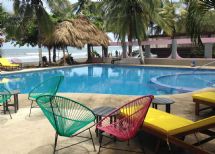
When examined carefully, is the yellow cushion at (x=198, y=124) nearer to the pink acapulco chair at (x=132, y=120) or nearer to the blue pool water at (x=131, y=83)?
the pink acapulco chair at (x=132, y=120)

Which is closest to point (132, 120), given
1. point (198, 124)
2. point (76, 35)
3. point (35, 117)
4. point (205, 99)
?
point (198, 124)

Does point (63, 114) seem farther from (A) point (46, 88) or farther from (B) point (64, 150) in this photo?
(A) point (46, 88)

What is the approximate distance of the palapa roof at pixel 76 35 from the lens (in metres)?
19.5

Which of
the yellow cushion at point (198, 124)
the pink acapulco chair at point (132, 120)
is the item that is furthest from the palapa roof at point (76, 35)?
the yellow cushion at point (198, 124)

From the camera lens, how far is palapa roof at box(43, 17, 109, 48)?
64.1 feet

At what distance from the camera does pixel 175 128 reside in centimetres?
317

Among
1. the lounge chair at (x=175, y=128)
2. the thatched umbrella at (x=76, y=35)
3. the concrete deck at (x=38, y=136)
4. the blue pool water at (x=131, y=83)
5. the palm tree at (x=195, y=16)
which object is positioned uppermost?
the thatched umbrella at (x=76, y=35)

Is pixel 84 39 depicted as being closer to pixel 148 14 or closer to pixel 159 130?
pixel 148 14

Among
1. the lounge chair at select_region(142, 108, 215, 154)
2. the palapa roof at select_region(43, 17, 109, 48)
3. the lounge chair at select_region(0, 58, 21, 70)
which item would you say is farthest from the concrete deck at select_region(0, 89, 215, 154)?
the palapa roof at select_region(43, 17, 109, 48)

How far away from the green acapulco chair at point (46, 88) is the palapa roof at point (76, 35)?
13.9 m

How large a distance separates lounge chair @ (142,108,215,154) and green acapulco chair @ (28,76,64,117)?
235 centimetres

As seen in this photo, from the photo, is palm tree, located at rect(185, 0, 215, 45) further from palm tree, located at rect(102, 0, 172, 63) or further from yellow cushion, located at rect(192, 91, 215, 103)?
→ palm tree, located at rect(102, 0, 172, 63)

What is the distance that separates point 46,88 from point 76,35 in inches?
596

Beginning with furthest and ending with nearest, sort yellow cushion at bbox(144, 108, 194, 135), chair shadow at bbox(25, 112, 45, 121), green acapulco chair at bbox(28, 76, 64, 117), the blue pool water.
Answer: the blue pool water
green acapulco chair at bbox(28, 76, 64, 117)
chair shadow at bbox(25, 112, 45, 121)
yellow cushion at bbox(144, 108, 194, 135)
